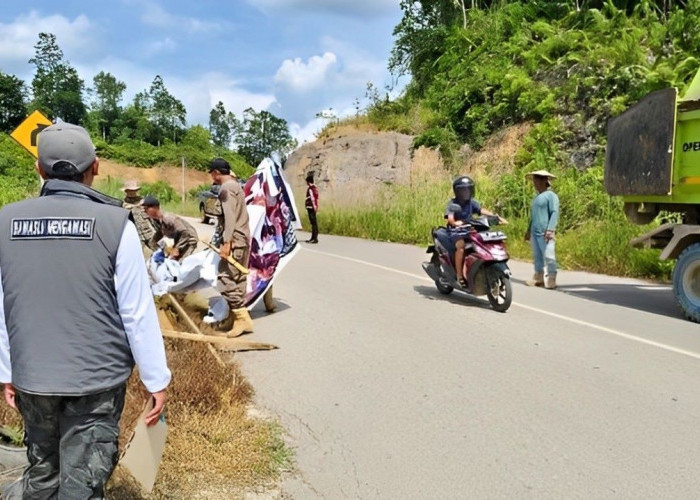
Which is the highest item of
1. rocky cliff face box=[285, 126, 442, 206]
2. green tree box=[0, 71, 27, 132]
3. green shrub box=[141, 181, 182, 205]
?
green tree box=[0, 71, 27, 132]

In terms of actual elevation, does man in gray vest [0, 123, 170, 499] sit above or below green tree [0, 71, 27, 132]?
below

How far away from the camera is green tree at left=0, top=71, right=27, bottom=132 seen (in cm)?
8531

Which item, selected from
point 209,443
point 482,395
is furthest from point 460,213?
point 209,443

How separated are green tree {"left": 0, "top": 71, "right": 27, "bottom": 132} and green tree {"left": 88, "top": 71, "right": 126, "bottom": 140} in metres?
23.8

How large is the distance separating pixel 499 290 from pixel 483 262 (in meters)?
0.45

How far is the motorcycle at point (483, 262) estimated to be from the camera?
871 centimetres

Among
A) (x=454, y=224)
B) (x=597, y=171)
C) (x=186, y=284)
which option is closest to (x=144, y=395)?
(x=186, y=284)

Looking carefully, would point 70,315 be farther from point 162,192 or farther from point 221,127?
point 221,127

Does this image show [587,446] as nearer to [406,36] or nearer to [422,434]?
[422,434]

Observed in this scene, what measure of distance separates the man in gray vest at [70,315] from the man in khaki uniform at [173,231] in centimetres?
552

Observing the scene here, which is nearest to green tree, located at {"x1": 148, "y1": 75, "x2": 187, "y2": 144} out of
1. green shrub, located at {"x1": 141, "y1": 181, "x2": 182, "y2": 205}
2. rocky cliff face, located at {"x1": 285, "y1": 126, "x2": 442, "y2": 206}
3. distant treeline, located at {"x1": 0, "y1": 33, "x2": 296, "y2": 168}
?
distant treeline, located at {"x1": 0, "y1": 33, "x2": 296, "y2": 168}

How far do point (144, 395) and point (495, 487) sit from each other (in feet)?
8.00

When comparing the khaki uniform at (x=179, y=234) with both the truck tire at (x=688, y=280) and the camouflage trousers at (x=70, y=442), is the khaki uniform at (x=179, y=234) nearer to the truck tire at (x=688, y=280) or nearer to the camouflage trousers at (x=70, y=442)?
the camouflage trousers at (x=70, y=442)

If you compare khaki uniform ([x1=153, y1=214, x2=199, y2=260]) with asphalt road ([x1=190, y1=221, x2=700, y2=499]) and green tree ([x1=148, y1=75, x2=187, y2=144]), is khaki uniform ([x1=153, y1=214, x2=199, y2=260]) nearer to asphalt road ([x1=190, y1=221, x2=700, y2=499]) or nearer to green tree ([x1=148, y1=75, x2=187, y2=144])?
asphalt road ([x1=190, y1=221, x2=700, y2=499])
